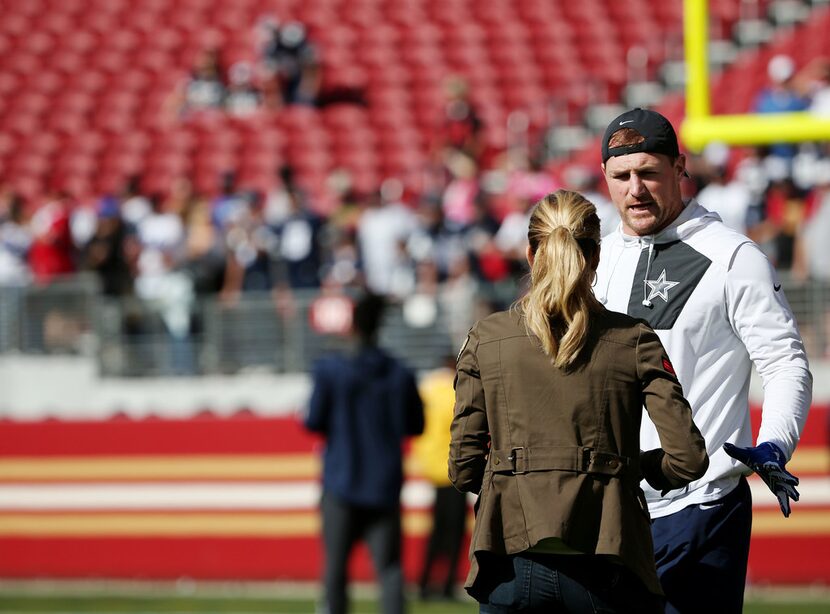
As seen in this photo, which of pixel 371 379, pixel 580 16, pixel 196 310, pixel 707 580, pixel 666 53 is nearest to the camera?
pixel 707 580

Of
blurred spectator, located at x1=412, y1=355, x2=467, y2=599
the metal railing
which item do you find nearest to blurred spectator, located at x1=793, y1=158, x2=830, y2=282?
the metal railing

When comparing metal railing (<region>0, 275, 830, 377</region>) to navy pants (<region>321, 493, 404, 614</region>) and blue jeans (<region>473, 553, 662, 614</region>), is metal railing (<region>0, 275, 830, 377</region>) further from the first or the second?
blue jeans (<region>473, 553, 662, 614</region>)

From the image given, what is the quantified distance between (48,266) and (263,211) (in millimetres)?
1911

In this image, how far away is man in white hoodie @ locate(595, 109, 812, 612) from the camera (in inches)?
140

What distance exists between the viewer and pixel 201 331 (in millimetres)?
11180

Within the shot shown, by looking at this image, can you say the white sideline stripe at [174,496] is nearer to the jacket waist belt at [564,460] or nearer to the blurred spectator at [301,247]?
the blurred spectator at [301,247]

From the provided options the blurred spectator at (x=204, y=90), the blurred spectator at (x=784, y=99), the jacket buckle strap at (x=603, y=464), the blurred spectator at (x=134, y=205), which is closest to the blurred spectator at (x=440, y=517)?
the blurred spectator at (x=784, y=99)

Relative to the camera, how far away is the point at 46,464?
37.1 feet

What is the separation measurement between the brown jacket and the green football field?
600 centimetres

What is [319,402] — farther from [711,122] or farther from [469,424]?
[469,424]

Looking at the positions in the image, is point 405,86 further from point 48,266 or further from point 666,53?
point 48,266

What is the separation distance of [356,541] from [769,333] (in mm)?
3927

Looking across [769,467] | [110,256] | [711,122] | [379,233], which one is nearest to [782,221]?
[379,233]

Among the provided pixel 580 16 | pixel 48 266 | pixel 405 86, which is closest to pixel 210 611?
pixel 48 266
